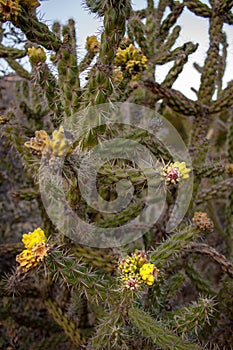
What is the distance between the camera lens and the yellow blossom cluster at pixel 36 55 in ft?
5.66

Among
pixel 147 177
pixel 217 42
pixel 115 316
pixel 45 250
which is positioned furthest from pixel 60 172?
pixel 217 42

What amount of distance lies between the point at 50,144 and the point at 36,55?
615 mm

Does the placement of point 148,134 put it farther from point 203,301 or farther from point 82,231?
point 203,301

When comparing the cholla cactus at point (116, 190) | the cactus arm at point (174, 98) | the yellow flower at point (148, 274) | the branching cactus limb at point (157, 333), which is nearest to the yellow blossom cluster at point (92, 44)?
the cholla cactus at point (116, 190)

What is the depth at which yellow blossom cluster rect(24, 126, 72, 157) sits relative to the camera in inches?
51.3

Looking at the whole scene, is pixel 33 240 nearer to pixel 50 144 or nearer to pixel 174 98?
pixel 50 144

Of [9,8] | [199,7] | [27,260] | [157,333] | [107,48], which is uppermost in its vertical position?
[199,7]

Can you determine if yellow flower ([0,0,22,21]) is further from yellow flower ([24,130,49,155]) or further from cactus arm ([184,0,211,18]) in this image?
cactus arm ([184,0,211,18])

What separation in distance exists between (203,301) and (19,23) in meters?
1.43

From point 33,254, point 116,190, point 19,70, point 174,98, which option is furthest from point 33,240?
point 19,70

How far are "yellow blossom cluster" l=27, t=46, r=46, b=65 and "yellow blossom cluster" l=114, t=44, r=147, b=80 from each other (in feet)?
1.57

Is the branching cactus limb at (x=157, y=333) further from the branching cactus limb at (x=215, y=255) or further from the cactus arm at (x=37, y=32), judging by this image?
the cactus arm at (x=37, y=32)

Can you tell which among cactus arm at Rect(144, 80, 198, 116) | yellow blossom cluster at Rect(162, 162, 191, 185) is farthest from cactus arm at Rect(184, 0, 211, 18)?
yellow blossom cluster at Rect(162, 162, 191, 185)

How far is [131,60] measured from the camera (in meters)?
2.09
